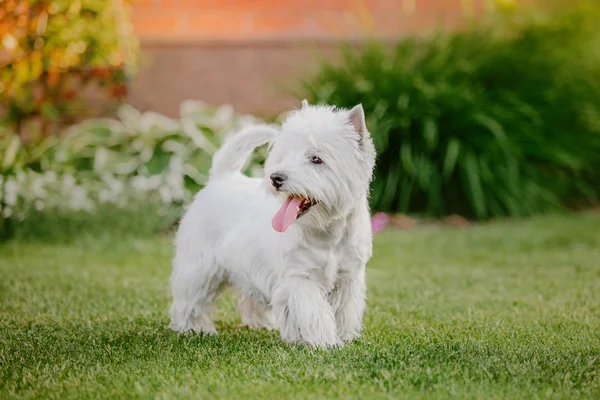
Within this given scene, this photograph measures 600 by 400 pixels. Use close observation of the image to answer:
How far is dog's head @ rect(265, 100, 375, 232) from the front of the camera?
12.8ft

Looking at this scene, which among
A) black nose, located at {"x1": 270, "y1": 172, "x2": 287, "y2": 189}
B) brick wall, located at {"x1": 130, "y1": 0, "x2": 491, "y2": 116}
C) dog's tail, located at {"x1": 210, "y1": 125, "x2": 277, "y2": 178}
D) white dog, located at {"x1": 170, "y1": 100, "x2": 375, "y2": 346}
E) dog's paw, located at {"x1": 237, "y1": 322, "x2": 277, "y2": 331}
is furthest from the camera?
brick wall, located at {"x1": 130, "y1": 0, "x2": 491, "y2": 116}

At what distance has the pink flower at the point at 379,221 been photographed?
895 cm

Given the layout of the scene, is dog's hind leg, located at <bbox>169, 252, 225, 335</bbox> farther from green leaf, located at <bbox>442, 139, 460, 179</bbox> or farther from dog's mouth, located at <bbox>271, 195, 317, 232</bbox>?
green leaf, located at <bbox>442, 139, 460, 179</bbox>

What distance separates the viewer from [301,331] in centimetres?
405

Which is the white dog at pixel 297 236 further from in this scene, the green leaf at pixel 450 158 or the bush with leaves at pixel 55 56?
the green leaf at pixel 450 158

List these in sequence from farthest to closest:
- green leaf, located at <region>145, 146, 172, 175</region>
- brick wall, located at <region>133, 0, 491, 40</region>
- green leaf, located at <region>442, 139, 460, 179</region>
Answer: brick wall, located at <region>133, 0, 491, 40</region> → green leaf, located at <region>442, 139, 460, 179</region> → green leaf, located at <region>145, 146, 172, 175</region>

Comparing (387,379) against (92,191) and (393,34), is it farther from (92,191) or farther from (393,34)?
(393,34)

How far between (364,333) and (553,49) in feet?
25.6

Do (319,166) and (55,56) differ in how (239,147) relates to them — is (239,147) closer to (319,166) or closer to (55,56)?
(319,166)

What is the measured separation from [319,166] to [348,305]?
2.54ft

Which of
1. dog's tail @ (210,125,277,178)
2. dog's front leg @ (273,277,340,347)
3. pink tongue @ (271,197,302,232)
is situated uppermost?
dog's tail @ (210,125,277,178)

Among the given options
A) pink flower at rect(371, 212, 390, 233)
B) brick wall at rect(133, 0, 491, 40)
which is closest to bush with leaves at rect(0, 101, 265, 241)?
pink flower at rect(371, 212, 390, 233)

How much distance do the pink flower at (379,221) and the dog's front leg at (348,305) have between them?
172 inches

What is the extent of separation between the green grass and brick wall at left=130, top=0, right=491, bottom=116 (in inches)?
167
